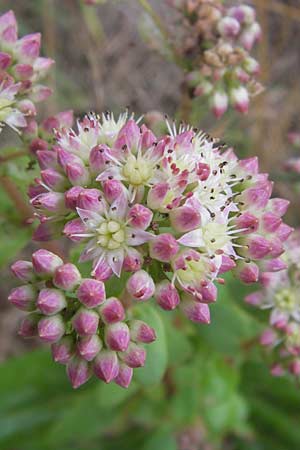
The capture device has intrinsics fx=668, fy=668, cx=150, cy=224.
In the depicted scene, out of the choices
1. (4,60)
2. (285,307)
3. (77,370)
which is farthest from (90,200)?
(285,307)

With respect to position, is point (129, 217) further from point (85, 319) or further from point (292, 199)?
point (292, 199)

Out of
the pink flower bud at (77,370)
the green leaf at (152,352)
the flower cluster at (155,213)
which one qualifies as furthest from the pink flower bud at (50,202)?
the green leaf at (152,352)

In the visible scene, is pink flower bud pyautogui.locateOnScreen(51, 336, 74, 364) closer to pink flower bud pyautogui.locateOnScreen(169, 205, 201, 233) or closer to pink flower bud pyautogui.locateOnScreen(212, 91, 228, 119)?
pink flower bud pyautogui.locateOnScreen(169, 205, 201, 233)

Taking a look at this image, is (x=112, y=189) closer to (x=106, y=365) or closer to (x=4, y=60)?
(x=106, y=365)

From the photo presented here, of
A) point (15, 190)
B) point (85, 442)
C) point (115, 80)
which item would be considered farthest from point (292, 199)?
point (15, 190)

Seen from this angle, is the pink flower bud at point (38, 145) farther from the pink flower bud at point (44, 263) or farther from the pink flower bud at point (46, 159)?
the pink flower bud at point (44, 263)

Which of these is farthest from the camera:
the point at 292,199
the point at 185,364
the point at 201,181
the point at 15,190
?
the point at 292,199
